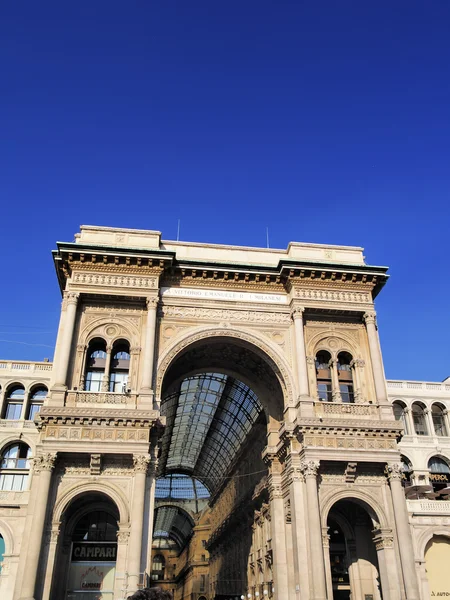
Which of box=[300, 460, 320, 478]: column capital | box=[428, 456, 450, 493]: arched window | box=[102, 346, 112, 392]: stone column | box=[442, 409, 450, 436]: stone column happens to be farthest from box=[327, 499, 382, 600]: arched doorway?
box=[442, 409, 450, 436]: stone column

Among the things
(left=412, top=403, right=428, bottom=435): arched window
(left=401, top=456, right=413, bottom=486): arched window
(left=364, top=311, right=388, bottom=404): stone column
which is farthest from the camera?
(left=412, top=403, right=428, bottom=435): arched window

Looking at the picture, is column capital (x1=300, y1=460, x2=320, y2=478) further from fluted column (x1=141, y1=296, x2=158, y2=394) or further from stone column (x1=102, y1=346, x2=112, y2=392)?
stone column (x1=102, y1=346, x2=112, y2=392)

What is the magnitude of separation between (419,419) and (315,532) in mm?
20955

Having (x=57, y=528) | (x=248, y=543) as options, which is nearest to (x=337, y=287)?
(x=57, y=528)

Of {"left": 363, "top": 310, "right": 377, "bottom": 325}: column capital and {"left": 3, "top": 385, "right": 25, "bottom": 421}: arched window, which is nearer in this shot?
{"left": 363, "top": 310, "right": 377, "bottom": 325}: column capital

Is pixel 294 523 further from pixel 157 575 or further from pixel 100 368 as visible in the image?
pixel 157 575

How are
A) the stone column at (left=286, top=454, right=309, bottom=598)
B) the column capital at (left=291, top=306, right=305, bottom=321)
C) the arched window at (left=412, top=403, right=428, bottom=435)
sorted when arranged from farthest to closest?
the arched window at (left=412, top=403, right=428, bottom=435)
the column capital at (left=291, top=306, right=305, bottom=321)
the stone column at (left=286, top=454, right=309, bottom=598)

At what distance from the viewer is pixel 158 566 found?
4222 inches

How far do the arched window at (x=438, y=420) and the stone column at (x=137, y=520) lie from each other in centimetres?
2675

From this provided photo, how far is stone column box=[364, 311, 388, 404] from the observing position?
98.6ft

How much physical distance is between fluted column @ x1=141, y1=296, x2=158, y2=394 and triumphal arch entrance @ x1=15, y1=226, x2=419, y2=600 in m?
0.11

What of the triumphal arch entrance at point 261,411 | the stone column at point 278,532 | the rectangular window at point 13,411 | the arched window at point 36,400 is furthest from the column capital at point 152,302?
the rectangular window at point 13,411

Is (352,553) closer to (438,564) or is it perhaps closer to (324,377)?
(438,564)

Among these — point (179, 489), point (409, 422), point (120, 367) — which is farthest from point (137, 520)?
point (179, 489)
